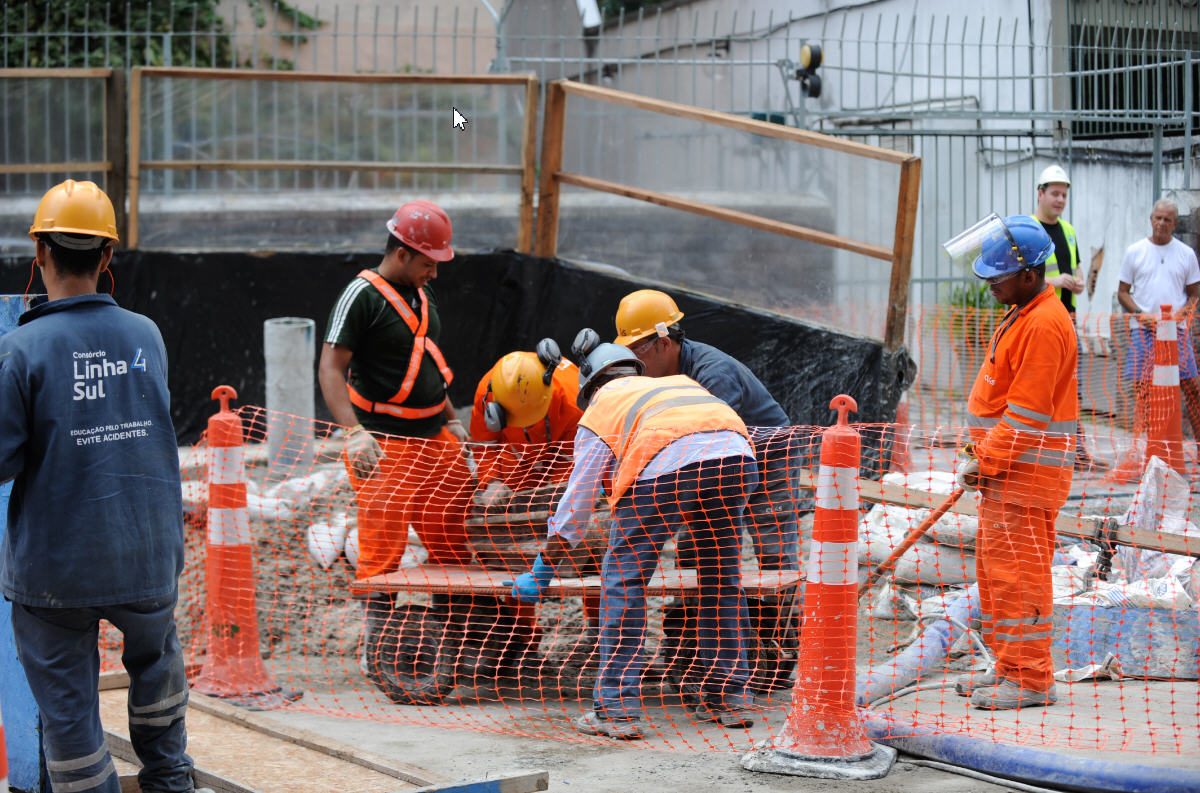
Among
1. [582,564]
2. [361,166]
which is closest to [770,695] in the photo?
[582,564]

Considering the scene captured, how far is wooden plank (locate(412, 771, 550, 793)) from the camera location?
140 inches

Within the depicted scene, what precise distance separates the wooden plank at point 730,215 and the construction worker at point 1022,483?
2.71 meters

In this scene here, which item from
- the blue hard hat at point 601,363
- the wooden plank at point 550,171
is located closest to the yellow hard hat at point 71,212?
the blue hard hat at point 601,363

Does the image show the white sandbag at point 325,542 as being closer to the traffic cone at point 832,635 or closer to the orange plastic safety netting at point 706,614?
the orange plastic safety netting at point 706,614

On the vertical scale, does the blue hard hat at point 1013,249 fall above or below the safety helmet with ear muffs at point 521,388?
above

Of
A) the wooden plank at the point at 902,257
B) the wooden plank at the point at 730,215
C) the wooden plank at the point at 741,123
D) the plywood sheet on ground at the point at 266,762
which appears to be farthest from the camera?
the wooden plank at the point at 730,215

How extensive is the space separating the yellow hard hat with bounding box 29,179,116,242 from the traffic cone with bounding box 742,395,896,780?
2248 mm

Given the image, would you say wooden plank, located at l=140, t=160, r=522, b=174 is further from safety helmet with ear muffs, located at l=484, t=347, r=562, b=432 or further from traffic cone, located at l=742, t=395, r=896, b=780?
traffic cone, located at l=742, t=395, r=896, b=780

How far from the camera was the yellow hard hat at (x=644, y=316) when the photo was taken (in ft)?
18.5

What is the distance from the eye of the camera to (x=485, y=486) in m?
5.73

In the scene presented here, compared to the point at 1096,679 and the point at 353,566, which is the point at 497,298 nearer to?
the point at 353,566

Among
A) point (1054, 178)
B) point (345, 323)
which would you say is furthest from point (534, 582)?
point (1054, 178)

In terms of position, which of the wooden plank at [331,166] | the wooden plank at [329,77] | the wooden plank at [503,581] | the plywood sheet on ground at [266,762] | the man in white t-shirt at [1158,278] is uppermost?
the wooden plank at [329,77]

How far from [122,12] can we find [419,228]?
13733 millimetres
